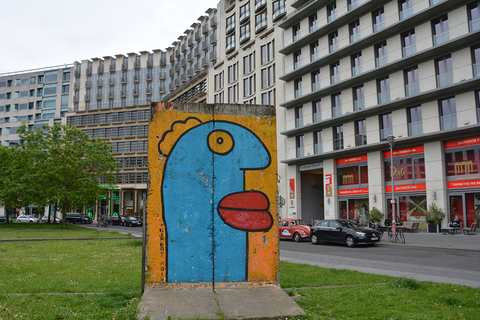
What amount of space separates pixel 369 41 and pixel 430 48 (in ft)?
20.0

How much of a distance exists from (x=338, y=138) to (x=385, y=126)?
5011 mm

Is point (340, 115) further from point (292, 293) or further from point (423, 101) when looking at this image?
point (292, 293)

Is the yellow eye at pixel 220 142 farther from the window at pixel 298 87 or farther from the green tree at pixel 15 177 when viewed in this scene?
the window at pixel 298 87

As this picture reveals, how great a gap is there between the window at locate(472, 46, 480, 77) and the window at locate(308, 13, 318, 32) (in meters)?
15.8

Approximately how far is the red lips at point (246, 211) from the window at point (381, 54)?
29.6 meters

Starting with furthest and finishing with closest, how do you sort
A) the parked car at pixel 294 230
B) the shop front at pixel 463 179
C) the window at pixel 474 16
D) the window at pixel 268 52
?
1. the window at pixel 268 52
2. the window at pixel 474 16
3. the shop front at pixel 463 179
4. the parked car at pixel 294 230

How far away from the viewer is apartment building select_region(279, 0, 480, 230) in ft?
89.0

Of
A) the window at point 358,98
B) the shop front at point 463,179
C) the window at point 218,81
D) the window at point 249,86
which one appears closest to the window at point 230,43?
the window at point 218,81

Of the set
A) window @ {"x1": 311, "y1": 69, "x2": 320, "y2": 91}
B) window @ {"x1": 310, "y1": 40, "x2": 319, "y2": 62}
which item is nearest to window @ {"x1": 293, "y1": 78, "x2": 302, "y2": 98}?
window @ {"x1": 311, "y1": 69, "x2": 320, "y2": 91}

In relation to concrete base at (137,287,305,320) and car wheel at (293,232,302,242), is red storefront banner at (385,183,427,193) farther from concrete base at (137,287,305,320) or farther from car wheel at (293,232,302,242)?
concrete base at (137,287,305,320)

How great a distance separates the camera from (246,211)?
20.7 feet

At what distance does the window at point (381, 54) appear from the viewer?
3241 cm

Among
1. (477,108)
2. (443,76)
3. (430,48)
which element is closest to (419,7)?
(430,48)

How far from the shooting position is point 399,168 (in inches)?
1229
